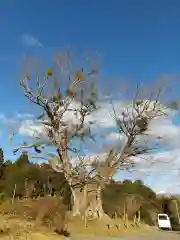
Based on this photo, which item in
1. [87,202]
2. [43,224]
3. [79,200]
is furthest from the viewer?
[87,202]

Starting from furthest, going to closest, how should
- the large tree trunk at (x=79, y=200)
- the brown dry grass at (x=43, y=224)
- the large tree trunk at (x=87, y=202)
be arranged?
the large tree trunk at (x=87, y=202) → the large tree trunk at (x=79, y=200) → the brown dry grass at (x=43, y=224)

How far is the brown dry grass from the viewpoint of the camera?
12969mm

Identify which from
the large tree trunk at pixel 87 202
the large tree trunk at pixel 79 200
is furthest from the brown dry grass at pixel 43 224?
the large tree trunk at pixel 79 200

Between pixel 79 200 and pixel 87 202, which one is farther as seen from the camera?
pixel 87 202

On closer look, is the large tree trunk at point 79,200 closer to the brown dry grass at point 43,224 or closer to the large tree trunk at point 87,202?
the large tree trunk at point 87,202

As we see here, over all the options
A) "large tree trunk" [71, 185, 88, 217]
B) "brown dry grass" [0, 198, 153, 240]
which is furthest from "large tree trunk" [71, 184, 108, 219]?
"brown dry grass" [0, 198, 153, 240]

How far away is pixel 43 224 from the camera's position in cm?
1652

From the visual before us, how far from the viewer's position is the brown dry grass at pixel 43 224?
1297 centimetres

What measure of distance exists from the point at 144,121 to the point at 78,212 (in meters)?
9.80

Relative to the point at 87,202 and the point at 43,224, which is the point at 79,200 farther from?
the point at 43,224

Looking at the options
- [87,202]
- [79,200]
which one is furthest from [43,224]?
[87,202]

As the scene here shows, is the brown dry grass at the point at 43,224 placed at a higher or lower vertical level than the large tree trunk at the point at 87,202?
lower

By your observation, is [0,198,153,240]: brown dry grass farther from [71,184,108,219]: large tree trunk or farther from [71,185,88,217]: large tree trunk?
[71,185,88,217]: large tree trunk

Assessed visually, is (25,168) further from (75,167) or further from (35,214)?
(35,214)
